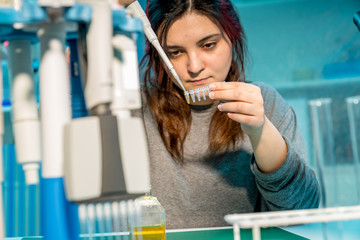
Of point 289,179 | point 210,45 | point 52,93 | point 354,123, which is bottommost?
point 289,179

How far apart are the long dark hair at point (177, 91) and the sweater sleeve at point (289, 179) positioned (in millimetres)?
144

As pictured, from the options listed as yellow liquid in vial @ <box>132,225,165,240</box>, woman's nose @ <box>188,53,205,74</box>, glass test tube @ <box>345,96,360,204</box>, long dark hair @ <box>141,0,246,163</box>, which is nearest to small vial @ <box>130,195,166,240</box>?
yellow liquid in vial @ <box>132,225,165,240</box>

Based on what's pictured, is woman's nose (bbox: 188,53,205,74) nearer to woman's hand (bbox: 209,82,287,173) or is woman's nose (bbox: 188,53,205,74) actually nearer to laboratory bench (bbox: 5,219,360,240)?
woman's hand (bbox: 209,82,287,173)

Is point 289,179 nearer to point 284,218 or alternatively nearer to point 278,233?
point 278,233

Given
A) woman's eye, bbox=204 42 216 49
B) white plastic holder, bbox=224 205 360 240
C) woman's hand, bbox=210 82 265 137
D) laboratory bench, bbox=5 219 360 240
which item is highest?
woman's eye, bbox=204 42 216 49

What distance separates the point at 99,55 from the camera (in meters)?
0.37

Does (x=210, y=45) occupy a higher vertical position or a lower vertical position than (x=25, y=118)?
higher

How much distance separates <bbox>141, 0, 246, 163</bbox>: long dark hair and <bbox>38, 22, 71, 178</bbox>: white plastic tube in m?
0.80

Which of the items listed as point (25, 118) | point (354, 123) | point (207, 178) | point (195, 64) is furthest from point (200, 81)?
point (354, 123)

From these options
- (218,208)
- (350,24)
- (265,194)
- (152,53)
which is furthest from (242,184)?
(350,24)

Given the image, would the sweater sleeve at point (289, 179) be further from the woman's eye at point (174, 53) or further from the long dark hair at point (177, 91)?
the woman's eye at point (174, 53)

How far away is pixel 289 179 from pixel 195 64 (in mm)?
376

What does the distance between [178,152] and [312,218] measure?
938 mm

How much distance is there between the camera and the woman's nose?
3.59 feet
